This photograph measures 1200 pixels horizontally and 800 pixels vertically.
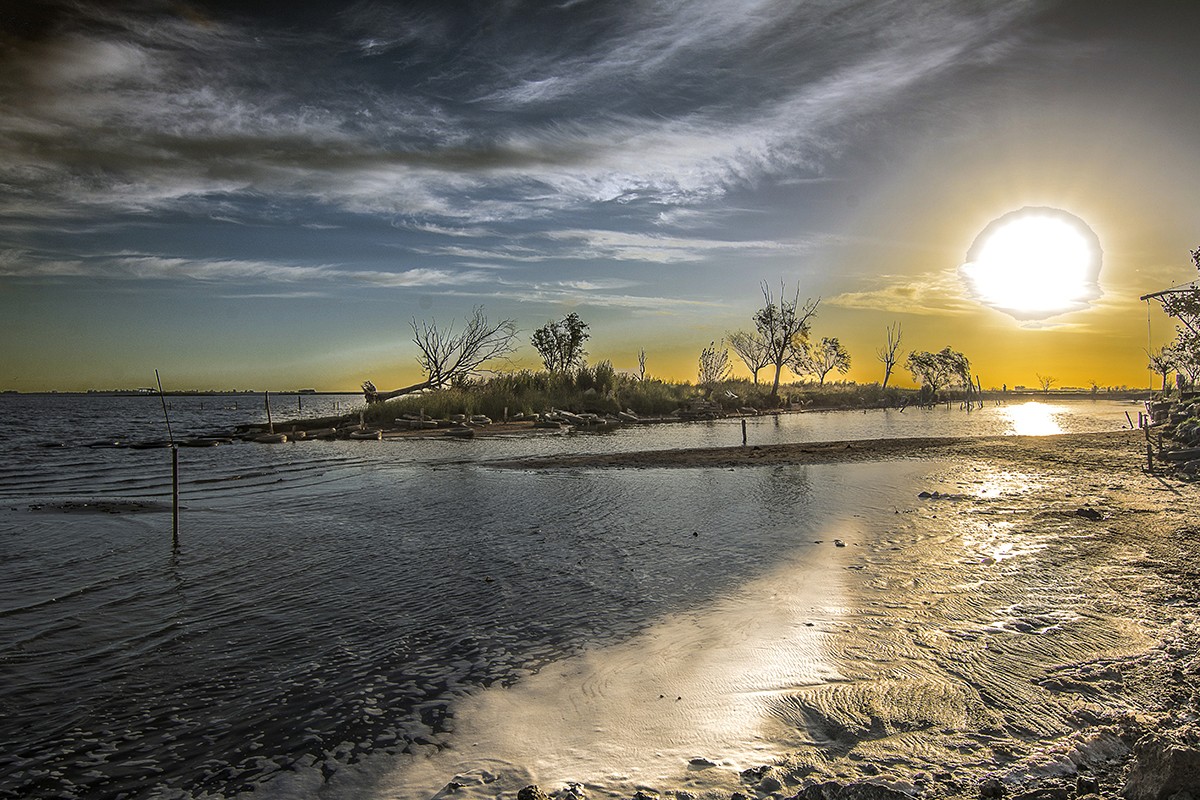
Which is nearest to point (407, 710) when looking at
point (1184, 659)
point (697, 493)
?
A: point (1184, 659)

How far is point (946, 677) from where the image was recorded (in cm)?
451

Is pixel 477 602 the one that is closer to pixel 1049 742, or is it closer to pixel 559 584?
pixel 559 584

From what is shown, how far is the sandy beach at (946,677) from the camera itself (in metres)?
3.28

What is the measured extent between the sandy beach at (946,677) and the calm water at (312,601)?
0.79 metres

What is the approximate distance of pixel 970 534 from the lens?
9.12 m

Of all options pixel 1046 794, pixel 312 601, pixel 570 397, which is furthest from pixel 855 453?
pixel 570 397

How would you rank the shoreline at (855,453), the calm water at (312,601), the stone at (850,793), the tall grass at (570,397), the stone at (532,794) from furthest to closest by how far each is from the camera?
the tall grass at (570,397) < the shoreline at (855,453) < the calm water at (312,601) < the stone at (532,794) < the stone at (850,793)

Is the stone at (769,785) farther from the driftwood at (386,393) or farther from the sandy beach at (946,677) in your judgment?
the driftwood at (386,393)

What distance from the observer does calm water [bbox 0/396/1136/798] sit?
3963mm

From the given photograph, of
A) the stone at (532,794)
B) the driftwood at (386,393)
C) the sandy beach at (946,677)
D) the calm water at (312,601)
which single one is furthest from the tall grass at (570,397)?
the stone at (532,794)

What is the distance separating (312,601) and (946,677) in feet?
19.7

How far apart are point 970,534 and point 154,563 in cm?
1140

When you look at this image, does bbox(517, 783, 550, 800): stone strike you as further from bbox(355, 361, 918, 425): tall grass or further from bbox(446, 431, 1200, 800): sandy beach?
bbox(355, 361, 918, 425): tall grass

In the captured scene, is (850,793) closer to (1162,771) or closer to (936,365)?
(1162,771)
